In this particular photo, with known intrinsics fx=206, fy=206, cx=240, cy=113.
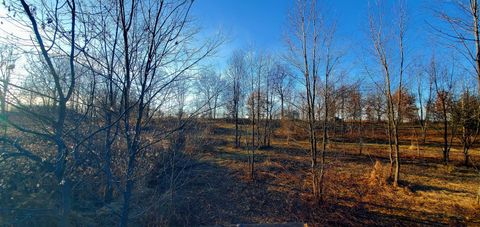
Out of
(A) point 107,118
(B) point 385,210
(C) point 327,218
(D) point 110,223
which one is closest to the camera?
(A) point 107,118

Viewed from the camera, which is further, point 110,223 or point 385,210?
point 385,210

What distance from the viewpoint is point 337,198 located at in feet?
23.5

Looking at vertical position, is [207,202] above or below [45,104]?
below

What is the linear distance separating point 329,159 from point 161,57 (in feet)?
44.6

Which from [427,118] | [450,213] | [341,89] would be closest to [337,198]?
[450,213]

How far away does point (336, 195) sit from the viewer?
24.3 feet

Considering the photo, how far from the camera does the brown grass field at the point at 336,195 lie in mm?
5930

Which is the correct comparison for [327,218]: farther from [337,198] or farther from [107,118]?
[107,118]

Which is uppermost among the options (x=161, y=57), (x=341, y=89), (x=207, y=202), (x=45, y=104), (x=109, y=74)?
(x=341, y=89)

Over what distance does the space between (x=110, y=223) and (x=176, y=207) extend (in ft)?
6.01

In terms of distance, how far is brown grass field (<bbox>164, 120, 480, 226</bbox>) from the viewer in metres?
5.93

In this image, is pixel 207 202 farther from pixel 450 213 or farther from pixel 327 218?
pixel 450 213

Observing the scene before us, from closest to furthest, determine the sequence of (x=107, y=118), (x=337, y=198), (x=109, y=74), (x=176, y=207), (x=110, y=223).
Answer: (x=109, y=74)
(x=107, y=118)
(x=110, y=223)
(x=176, y=207)
(x=337, y=198)

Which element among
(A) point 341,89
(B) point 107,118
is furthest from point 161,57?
(A) point 341,89
